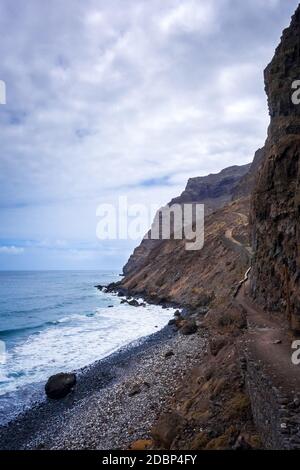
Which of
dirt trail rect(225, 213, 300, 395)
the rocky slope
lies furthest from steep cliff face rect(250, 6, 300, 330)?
dirt trail rect(225, 213, 300, 395)

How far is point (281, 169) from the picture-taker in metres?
19.0

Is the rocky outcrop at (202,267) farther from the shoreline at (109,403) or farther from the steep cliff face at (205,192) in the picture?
the steep cliff face at (205,192)

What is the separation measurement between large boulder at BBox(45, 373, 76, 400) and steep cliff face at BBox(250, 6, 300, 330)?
45.3 ft

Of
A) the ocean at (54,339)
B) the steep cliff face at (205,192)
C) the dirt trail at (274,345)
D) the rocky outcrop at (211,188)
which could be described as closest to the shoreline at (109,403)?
the ocean at (54,339)

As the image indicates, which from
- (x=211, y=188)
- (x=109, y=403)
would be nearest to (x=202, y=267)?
(x=109, y=403)

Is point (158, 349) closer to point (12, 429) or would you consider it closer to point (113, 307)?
point (12, 429)

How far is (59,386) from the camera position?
72.2ft

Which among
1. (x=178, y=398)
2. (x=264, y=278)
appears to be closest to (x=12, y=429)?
(x=178, y=398)

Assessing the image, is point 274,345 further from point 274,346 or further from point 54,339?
point 54,339

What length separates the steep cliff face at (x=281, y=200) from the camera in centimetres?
1694

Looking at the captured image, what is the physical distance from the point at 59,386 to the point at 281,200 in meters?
18.3

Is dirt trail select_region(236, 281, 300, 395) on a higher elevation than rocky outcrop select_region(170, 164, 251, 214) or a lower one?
lower

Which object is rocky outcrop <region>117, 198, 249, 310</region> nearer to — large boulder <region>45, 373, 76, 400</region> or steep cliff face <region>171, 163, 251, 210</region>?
large boulder <region>45, 373, 76, 400</region>

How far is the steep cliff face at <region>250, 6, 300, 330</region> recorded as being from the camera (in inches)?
667
